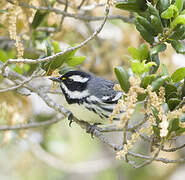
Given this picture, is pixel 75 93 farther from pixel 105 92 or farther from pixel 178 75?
pixel 178 75

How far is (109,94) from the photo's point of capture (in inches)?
117

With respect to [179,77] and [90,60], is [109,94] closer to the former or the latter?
[179,77]

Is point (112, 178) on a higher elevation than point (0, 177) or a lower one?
higher

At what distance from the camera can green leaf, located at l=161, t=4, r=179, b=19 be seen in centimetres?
213

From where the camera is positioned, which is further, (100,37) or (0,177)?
(0,177)

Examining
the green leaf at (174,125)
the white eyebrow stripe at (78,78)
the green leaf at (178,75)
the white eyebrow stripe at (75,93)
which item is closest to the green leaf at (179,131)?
the green leaf at (174,125)

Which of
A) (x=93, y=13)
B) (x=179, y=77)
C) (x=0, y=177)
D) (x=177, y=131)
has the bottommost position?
(x=0, y=177)

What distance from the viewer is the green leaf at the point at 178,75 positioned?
222cm

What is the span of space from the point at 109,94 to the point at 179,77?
0.84 meters

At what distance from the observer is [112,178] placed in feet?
20.5

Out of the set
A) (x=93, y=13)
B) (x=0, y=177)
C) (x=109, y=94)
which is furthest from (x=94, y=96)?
(x=0, y=177)

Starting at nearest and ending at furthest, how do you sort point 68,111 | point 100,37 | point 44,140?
point 68,111 < point 44,140 < point 100,37

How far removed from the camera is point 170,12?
7.02 feet

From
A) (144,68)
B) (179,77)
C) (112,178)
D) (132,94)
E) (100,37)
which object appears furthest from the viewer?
(112,178)
